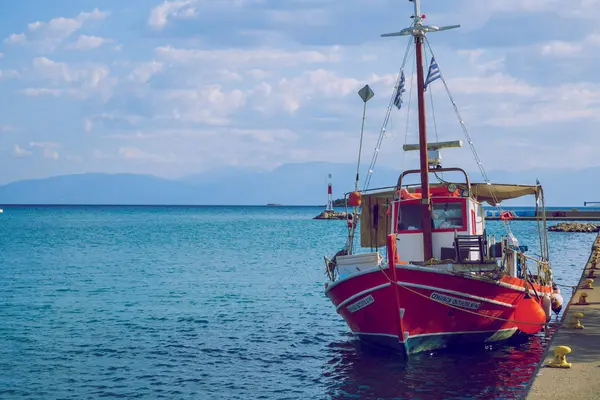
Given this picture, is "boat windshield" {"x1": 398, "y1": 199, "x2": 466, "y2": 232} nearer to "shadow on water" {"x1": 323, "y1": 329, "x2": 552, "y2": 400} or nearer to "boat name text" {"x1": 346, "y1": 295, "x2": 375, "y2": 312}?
"boat name text" {"x1": 346, "y1": 295, "x2": 375, "y2": 312}

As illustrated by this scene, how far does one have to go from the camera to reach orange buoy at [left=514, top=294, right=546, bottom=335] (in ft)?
71.8

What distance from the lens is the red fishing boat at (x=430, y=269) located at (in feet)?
62.8

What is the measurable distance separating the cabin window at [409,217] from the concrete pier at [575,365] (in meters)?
4.77

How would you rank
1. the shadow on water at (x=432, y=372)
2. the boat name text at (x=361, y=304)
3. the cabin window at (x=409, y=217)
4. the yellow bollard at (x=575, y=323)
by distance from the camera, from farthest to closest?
the cabin window at (x=409, y=217), the boat name text at (x=361, y=304), the yellow bollard at (x=575, y=323), the shadow on water at (x=432, y=372)

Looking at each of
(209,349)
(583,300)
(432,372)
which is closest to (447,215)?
(432,372)

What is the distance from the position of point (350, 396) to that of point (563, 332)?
5.45m

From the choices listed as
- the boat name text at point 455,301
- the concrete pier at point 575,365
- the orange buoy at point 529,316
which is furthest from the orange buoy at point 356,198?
the concrete pier at point 575,365

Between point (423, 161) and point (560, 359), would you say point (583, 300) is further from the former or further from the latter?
point (560, 359)

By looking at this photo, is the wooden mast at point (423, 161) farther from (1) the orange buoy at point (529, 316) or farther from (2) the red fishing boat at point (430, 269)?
(1) the orange buoy at point (529, 316)

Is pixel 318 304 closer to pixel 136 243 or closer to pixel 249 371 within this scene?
pixel 249 371

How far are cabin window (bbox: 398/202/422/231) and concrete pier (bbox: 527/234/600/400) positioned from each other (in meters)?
4.77

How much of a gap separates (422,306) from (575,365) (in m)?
5.08

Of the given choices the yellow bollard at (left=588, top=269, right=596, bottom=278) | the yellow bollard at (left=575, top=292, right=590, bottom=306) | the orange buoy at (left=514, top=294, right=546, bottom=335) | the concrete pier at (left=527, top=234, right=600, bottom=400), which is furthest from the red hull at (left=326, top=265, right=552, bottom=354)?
the yellow bollard at (left=588, top=269, right=596, bottom=278)

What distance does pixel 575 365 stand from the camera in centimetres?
1467
